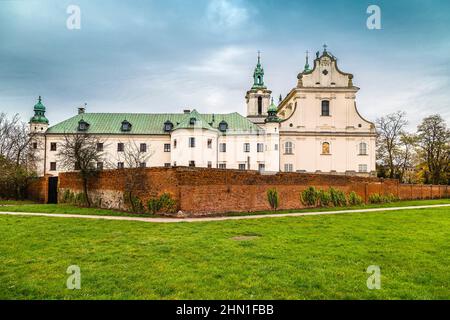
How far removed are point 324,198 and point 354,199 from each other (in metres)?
3.30

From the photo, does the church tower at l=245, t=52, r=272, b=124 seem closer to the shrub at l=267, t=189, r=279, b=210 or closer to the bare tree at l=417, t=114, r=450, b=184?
the bare tree at l=417, t=114, r=450, b=184

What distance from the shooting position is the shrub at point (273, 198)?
20.2 meters

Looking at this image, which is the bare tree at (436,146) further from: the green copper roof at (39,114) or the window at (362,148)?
the green copper roof at (39,114)

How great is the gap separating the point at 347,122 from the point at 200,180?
29.0m

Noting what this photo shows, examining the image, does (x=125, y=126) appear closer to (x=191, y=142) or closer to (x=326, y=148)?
(x=191, y=142)

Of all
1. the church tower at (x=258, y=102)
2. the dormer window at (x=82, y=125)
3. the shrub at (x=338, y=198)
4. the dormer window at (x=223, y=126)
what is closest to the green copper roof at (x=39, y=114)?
the dormer window at (x=82, y=125)

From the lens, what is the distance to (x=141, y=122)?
146 ft

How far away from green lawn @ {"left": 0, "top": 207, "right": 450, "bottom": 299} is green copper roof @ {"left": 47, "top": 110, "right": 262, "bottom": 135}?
3061 cm

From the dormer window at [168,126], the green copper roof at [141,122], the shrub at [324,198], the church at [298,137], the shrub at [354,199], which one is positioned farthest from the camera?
the dormer window at [168,126]

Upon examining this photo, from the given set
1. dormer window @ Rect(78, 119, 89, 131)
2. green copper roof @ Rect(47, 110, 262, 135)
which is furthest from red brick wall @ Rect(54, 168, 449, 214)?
dormer window @ Rect(78, 119, 89, 131)

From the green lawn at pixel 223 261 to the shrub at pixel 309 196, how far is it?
9125mm

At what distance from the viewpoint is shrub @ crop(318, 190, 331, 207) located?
2270 cm

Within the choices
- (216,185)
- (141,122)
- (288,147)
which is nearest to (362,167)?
(288,147)
